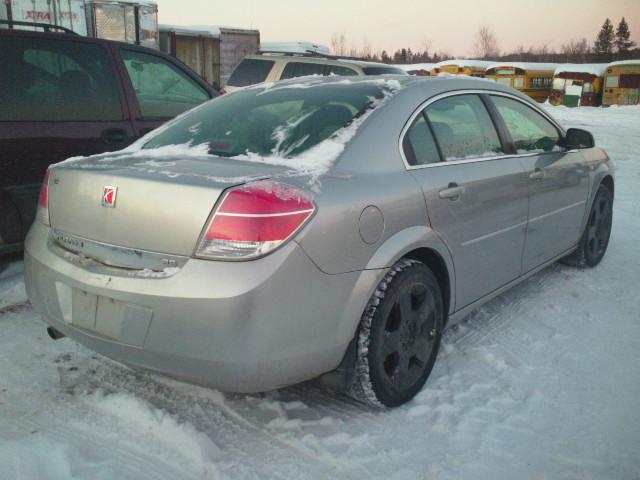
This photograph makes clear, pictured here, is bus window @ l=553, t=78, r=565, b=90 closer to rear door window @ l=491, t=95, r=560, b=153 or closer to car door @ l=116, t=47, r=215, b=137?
rear door window @ l=491, t=95, r=560, b=153

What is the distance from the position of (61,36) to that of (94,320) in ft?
9.00

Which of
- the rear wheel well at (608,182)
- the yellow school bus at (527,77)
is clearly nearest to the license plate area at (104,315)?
the rear wheel well at (608,182)

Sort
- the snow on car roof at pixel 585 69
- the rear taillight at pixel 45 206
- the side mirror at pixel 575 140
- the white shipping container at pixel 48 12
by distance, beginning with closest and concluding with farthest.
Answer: the rear taillight at pixel 45 206
the side mirror at pixel 575 140
the white shipping container at pixel 48 12
the snow on car roof at pixel 585 69

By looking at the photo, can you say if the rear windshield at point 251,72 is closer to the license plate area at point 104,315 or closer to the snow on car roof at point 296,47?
Result: the snow on car roof at point 296,47

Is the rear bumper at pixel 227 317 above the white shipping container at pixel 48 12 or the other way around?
the other way around

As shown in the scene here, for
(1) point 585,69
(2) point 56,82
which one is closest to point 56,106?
(2) point 56,82

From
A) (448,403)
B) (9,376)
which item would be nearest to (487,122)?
(448,403)

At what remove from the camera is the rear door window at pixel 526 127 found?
146 inches

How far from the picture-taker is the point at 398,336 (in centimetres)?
270

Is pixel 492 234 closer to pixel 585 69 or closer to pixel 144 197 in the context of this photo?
pixel 144 197

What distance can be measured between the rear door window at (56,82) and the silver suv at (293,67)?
4703 mm

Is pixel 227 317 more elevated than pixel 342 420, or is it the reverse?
pixel 227 317

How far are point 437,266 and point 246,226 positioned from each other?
1.25 metres

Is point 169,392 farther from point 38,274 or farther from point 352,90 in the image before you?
point 352,90
